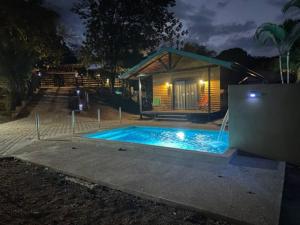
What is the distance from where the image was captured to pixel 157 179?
4.23 metres

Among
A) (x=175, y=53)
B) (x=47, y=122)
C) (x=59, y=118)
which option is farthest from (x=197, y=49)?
(x=47, y=122)

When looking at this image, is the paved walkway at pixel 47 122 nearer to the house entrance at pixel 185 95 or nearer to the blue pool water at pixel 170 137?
the blue pool water at pixel 170 137

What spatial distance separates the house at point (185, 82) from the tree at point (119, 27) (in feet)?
23.3

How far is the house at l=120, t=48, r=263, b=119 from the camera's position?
14.2 metres

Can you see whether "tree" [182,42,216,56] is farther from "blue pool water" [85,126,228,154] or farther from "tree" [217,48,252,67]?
"blue pool water" [85,126,228,154]

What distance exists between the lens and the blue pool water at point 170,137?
331 inches

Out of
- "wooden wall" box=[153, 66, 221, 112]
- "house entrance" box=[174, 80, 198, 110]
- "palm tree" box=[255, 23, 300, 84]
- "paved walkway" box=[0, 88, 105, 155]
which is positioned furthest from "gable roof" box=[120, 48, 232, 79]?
"paved walkway" box=[0, 88, 105, 155]

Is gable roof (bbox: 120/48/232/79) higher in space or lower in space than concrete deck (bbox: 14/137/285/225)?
higher

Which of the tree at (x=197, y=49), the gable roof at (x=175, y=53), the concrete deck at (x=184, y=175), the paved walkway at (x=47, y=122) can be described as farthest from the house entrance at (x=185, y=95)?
the tree at (x=197, y=49)

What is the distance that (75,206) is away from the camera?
340 cm

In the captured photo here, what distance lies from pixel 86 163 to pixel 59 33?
53.9 ft

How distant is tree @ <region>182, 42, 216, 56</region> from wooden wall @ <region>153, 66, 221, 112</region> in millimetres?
20396

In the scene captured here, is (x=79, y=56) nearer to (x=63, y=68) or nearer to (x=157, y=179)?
(x=63, y=68)

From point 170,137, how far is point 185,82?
24.9 ft
